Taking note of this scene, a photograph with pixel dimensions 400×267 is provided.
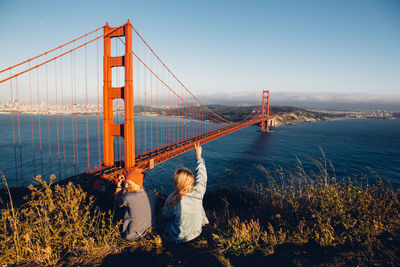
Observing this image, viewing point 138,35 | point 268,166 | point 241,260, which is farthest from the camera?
point 268,166

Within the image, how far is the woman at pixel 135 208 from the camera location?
281 centimetres

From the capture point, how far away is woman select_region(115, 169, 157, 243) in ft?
9.21

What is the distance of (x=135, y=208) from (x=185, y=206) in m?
0.74

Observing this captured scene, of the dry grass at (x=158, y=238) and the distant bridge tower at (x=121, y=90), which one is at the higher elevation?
the distant bridge tower at (x=121, y=90)

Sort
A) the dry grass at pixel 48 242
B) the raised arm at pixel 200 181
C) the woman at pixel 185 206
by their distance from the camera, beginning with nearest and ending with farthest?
the dry grass at pixel 48 242, the woman at pixel 185 206, the raised arm at pixel 200 181

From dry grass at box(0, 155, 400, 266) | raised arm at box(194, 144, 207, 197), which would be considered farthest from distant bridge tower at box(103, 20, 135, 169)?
raised arm at box(194, 144, 207, 197)

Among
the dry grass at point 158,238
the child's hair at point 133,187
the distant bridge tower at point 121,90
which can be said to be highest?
the distant bridge tower at point 121,90

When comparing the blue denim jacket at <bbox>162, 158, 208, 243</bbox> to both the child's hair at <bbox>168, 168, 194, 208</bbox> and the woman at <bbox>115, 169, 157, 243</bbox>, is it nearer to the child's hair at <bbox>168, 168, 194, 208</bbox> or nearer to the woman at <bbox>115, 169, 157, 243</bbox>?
the child's hair at <bbox>168, 168, 194, 208</bbox>

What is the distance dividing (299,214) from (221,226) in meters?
1.49

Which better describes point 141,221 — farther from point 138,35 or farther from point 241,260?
point 138,35

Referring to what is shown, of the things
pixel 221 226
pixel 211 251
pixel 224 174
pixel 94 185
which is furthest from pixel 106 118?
pixel 224 174

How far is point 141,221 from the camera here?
2930 millimetres

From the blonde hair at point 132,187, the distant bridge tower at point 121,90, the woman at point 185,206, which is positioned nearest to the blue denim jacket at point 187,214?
the woman at point 185,206

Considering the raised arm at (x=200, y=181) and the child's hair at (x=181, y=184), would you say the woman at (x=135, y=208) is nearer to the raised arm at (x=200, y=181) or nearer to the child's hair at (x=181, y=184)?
the child's hair at (x=181, y=184)
